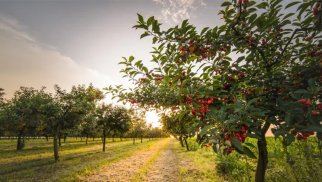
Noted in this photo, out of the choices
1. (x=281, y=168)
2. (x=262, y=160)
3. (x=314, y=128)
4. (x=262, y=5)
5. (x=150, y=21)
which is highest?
(x=262, y=5)

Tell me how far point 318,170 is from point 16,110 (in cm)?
1811

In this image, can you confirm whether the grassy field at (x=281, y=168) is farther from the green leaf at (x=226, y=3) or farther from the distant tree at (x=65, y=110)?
the distant tree at (x=65, y=110)

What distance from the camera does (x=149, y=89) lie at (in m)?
5.09

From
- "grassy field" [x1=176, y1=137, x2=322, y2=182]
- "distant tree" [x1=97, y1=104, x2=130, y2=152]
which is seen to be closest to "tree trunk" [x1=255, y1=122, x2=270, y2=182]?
"grassy field" [x1=176, y1=137, x2=322, y2=182]

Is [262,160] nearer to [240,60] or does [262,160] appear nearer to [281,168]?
[240,60]

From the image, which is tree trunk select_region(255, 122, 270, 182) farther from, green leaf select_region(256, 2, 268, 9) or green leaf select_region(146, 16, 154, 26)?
green leaf select_region(146, 16, 154, 26)

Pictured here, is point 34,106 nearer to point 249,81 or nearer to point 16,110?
point 16,110

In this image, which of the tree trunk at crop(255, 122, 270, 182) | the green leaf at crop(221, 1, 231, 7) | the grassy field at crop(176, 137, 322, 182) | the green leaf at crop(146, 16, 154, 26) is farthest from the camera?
the grassy field at crop(176, 137, 322, 182)

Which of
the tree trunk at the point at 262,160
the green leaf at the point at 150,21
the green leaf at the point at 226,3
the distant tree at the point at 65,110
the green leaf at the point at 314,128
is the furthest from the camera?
the distant tree at the point at 65,110

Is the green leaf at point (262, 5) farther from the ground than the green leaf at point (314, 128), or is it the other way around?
the green leaf at point (262, 5)

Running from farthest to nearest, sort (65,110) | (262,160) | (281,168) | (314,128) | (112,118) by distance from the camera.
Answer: (112,118)
(65,110)
(281,168)
(262,160)
(314,128)

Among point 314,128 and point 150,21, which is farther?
point 150,21

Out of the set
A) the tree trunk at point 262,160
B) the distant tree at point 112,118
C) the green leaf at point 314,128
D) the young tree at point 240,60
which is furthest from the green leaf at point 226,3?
the distant tree at point 112,118

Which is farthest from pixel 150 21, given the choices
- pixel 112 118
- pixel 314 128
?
pixel 112 118
